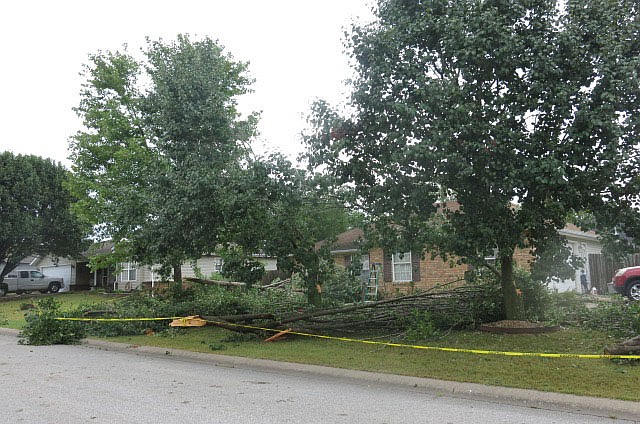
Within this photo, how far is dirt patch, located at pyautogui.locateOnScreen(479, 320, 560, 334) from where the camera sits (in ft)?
37.9

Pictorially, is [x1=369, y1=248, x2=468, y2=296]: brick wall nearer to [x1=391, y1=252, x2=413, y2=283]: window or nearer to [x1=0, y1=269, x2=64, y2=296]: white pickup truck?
[x1=391, y1=252, x2=413, y2=283]: window

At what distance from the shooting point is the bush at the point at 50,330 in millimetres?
14555

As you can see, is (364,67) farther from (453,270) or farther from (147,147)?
(147,147)

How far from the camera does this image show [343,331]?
13.1 m

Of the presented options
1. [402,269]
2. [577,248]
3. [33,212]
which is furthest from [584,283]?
[33,212]

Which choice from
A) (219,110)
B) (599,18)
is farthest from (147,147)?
(599,18)

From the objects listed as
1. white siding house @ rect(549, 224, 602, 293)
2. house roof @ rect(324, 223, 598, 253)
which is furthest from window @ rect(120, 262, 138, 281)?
white siding house @ rect(549, 224, 602, 293)

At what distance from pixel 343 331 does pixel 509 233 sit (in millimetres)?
4766

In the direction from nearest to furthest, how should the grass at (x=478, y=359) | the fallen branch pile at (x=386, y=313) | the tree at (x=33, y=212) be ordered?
1. the grass at (x=478, y=359)
2. the fallen branch pile at (x=386, y=313)
3. the tree at (x=33, y=212)

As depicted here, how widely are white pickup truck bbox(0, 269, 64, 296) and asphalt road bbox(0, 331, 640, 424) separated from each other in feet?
104

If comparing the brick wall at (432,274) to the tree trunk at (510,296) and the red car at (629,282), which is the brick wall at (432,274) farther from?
the tree trunk at (510,296)

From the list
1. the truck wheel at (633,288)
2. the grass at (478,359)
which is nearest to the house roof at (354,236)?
the truck wheel at (633,288)

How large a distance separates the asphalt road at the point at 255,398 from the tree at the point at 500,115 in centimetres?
327

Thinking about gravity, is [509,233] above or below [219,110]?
below
